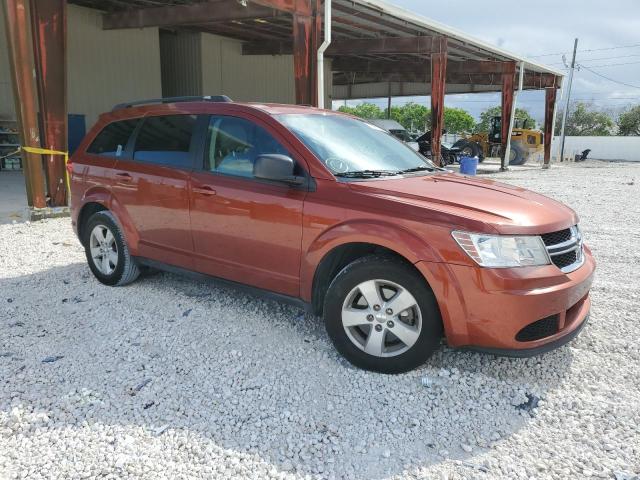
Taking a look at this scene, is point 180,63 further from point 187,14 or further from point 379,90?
point 379,90

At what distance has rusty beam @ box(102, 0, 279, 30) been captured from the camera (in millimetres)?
12375

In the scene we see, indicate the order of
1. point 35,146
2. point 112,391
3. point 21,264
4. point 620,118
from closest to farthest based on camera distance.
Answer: point 112,391 → point 21,264 → point 35,146 → point 620,118

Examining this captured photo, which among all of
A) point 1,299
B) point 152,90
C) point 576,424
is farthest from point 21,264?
point 152,90

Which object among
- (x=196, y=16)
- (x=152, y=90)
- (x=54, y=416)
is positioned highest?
(x=196, y=16)

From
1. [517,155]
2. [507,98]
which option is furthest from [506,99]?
[517,155]

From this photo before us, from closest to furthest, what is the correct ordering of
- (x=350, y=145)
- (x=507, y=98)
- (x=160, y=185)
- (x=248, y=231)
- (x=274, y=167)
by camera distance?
(x=274, y=167) → (x=248, y=231) → (x=350, y=145) → (x=160, y=185) → (x=507, y=98)

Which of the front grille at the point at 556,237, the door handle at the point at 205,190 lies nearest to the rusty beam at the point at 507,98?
the front grille at the point at 556,237

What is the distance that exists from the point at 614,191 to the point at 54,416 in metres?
14.5

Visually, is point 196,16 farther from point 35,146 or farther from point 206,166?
point 206,166

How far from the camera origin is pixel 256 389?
126 inches

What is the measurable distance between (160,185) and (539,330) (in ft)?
10.2

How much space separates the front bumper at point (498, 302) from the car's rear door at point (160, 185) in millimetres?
2164

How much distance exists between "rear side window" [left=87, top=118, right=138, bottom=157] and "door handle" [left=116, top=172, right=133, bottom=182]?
236 millimetres

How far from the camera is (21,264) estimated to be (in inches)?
233
